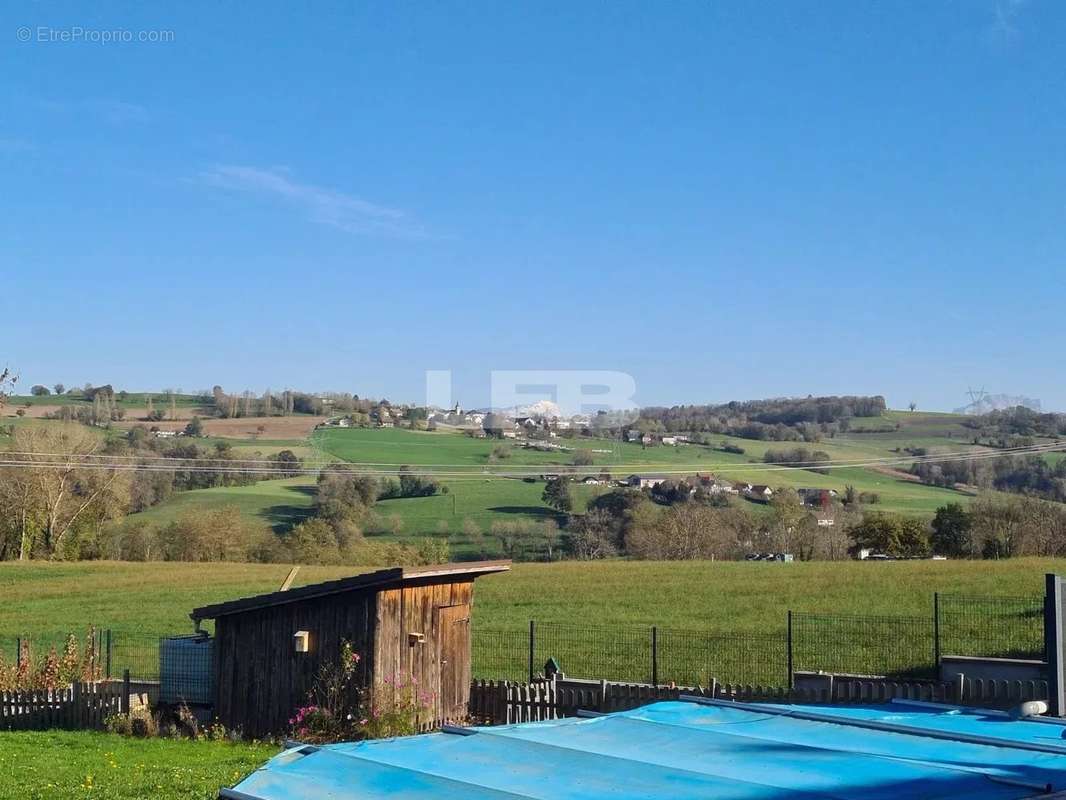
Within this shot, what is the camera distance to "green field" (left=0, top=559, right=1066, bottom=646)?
3500cm

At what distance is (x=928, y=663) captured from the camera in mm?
23656

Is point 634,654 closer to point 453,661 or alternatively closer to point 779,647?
point 779,647

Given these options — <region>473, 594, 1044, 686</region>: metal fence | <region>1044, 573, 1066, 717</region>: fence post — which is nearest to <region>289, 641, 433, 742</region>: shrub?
<region>473, 594, 1044, 686</region>: metal fence

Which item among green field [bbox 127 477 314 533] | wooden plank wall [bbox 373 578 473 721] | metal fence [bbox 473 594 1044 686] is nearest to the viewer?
wooden plank wall [bbox 373 578 473 721]

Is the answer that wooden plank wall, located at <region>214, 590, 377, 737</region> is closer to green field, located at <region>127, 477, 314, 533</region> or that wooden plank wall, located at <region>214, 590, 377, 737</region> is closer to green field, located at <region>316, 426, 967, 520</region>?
green field, located at <region>316, 426, 967, 520</region>

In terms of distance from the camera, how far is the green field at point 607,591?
115 feet

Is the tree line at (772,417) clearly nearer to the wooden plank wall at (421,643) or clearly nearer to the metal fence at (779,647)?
the metal fence at (779,647)

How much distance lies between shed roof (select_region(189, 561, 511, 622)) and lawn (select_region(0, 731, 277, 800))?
80.7 inches

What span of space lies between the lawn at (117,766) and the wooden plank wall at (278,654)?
2.30 feet

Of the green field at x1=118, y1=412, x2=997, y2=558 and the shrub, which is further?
the green field at x1=118, y1=412, x2=997, y2=558

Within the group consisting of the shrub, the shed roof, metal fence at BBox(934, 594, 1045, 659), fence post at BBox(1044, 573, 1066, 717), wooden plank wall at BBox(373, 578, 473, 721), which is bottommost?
metal fence at BBox(934, 594, 1045, 659)

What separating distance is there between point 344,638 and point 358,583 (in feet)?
3.00

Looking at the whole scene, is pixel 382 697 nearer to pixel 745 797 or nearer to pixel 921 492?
pixel 745 797

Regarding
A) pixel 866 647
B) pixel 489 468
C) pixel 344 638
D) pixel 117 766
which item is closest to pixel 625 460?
pixel 489 468
